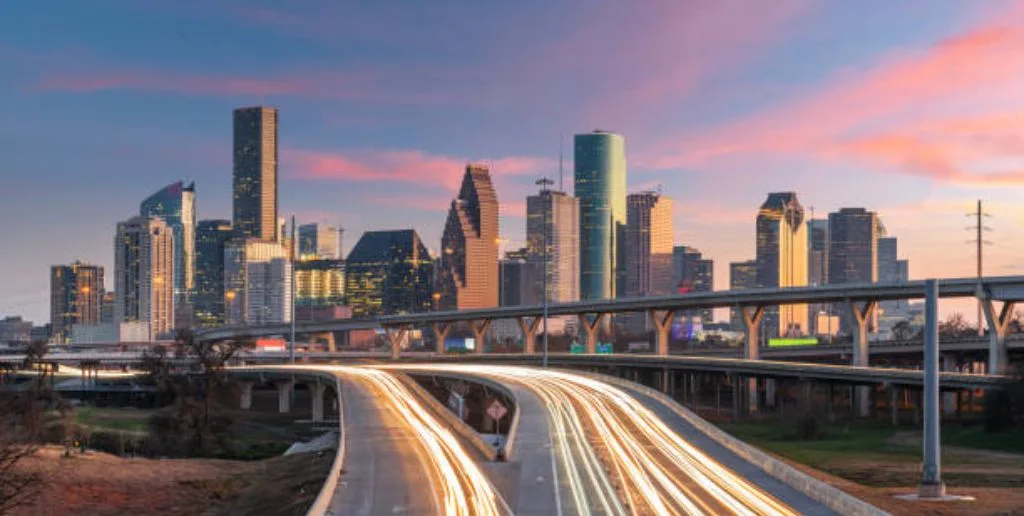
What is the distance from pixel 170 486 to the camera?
60.6 meters

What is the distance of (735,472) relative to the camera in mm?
47625

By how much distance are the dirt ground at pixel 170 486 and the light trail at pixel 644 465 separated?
12.3 m

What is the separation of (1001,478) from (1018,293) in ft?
222

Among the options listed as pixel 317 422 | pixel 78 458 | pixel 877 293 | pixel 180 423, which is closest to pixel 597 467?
pixel 78 458

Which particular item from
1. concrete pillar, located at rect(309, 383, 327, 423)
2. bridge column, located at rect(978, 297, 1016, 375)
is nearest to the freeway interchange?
concrete pillar, located at rect(309, 383, 327, 423)

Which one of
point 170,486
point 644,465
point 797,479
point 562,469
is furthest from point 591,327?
point 797,479

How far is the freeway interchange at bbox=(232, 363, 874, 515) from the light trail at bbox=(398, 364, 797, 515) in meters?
0.05

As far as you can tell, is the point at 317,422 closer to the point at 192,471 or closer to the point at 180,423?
the point at 180,423

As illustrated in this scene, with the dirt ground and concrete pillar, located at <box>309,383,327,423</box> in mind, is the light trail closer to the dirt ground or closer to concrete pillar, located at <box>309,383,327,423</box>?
the dirt ground

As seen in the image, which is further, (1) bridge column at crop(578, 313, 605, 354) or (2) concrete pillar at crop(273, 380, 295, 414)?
(1) bridge column at crop(578, 313, 605, 354)

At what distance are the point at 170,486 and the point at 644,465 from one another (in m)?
26.0

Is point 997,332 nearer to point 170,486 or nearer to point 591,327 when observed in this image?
point 591,327

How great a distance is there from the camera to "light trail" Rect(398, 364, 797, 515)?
39.3 metres

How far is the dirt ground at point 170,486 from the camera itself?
52781mm
